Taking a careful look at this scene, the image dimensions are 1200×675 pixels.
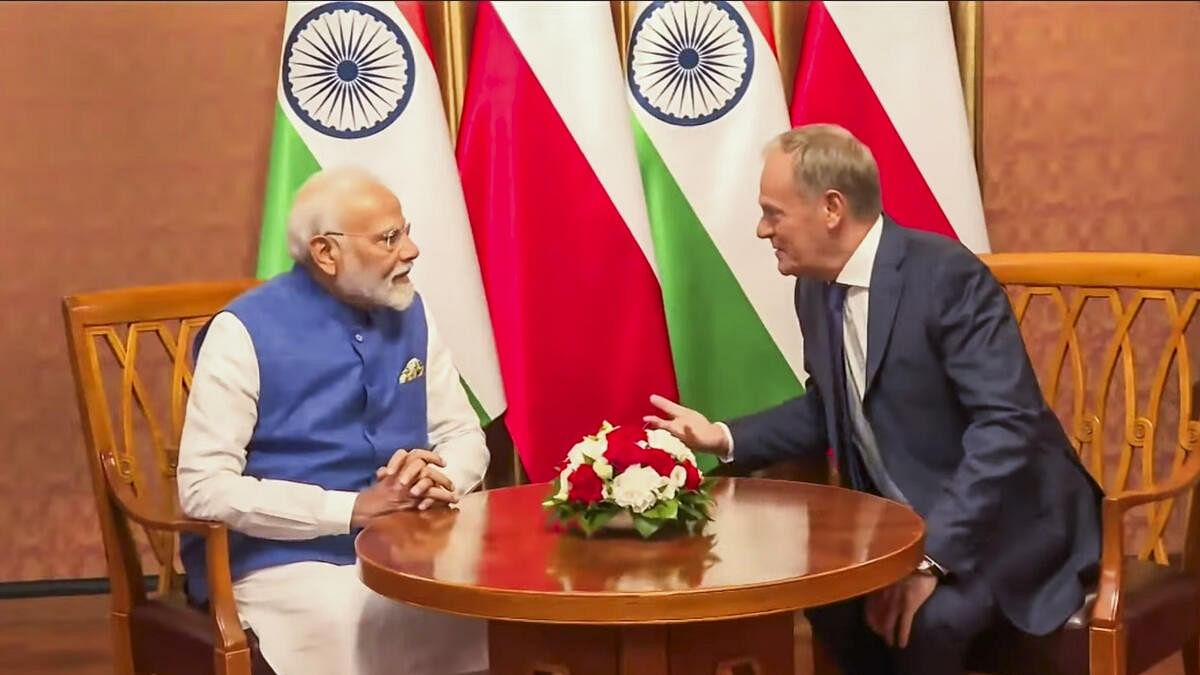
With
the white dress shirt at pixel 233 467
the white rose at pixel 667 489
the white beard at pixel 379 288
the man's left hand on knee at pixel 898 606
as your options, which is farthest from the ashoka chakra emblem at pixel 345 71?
the man's left hand on knee at pixel 898 606

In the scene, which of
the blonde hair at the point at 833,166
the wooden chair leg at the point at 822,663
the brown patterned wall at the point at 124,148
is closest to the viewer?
the blonde hair at the point at 833,166

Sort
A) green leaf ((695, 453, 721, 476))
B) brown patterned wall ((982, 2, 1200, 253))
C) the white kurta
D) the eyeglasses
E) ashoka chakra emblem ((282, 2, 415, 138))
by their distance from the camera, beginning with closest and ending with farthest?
the white kurta < the eyeglasses < ashoka chakra emblem ((282, 2, 415, 138)) < green leaf ((695, 453, 721, 476)) < brown patterned wall ((982, 2, 1200, 253))

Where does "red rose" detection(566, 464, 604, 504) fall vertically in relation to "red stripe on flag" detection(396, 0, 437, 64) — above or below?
below

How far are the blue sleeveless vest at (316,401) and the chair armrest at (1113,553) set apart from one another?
125 centimetres

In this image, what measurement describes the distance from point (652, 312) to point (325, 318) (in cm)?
90

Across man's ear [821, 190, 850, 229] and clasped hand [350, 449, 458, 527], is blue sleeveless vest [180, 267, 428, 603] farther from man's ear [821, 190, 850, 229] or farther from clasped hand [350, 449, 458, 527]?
man's ear [821, 190, 850, 229]

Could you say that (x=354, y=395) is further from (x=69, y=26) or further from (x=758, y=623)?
(x=69, y=26)


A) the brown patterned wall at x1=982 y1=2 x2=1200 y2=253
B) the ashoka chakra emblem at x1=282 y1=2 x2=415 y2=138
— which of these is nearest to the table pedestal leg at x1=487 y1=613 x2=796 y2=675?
the ashoka chakra emblem at x1=282 y1=2 x2=415 y2=138

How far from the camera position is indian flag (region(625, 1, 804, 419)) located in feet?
11.4

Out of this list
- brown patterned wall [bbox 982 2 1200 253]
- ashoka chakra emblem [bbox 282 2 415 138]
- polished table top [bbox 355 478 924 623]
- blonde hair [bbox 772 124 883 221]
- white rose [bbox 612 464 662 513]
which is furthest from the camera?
brown patterned wall [bbox 982 2 1200 253]

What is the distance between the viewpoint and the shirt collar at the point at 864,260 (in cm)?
Answer: 271

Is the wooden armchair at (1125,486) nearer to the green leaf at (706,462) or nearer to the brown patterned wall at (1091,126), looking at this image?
the brown patterned wall at (1091,126)

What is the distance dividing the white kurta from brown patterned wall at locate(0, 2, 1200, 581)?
1230mm

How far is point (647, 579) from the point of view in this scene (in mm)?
2055
